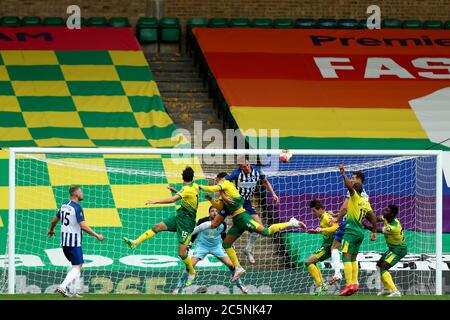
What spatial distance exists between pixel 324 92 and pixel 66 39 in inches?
176

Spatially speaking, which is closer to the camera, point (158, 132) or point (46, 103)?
point (158, 132)

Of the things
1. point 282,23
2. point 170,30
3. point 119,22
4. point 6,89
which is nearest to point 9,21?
point 119,22

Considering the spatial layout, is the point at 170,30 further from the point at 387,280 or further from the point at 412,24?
the point at 387,280

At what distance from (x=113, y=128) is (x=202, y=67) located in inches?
102

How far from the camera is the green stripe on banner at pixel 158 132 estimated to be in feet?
58.5

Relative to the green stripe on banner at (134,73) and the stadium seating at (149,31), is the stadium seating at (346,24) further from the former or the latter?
the green stripe on banner at (134,73)

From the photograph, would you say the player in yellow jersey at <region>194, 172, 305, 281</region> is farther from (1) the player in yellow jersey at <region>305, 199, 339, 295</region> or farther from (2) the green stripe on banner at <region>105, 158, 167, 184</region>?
(2) the green stripe on banner at <region>105, 158, 167, 184</region>

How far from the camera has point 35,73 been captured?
63.5ft

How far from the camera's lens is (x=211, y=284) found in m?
15.2

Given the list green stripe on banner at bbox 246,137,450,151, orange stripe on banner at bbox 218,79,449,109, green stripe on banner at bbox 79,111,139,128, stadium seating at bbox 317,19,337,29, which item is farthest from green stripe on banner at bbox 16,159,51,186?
stadium seating at bbox 317,19,337,29

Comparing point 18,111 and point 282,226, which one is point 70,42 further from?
point 282,226

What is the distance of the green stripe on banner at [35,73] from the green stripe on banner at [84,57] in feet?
0.96
